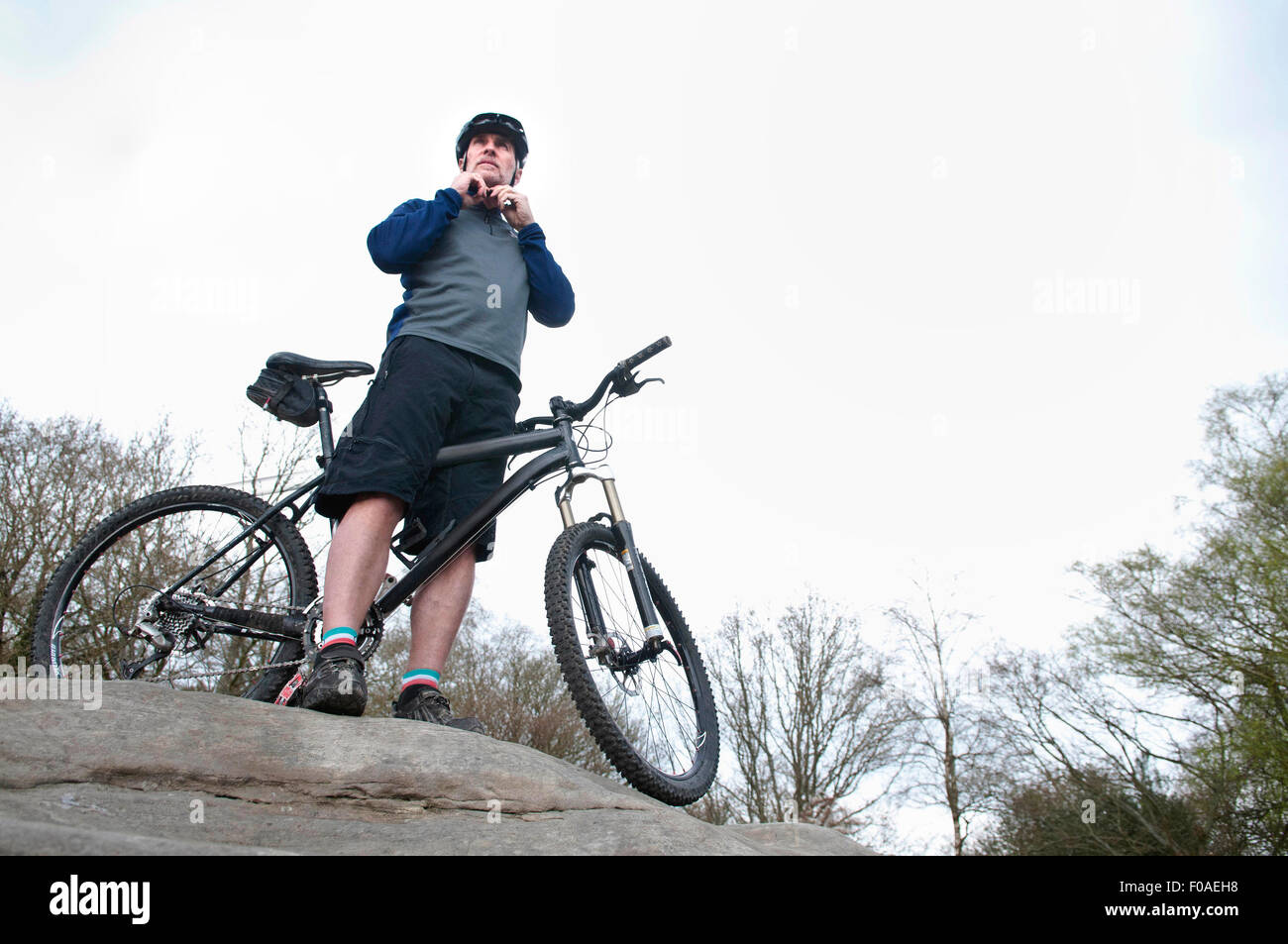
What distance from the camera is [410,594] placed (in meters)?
3.22

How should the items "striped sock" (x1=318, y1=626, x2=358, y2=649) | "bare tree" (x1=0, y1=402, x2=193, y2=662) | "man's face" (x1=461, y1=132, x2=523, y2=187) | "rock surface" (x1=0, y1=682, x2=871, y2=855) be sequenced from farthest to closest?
"bare tree" (x1=0, y1=402, x2=193, y2=662) < "man's face" (x1=461, y1=132, x2=523, y2=187) < "striped sock" (x1=318, y1=626, x2=358, y2=649) < "rock surface" (x1=0, y1=682, x2=871, y2=855)

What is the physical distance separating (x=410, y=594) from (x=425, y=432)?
24.3 inches

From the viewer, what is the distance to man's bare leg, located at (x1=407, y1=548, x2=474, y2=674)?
123 inches

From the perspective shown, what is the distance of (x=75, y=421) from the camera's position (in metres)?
15.0

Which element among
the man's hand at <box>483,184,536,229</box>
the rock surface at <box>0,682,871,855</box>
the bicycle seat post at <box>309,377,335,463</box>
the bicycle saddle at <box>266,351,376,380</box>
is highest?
the man's hand at <box>483,184,536,229</box>

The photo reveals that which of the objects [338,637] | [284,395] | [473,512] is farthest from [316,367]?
[338,637]

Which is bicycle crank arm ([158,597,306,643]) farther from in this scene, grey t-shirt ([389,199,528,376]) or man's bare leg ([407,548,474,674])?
grey t-shirt ([389,199,528,376])

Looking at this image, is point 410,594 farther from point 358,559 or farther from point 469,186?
point 469,186

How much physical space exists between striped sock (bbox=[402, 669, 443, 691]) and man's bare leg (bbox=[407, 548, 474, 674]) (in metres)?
0.02

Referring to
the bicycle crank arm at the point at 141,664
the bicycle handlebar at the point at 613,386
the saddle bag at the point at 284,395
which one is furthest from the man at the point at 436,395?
the bicycle crank arm at the point at 141,664

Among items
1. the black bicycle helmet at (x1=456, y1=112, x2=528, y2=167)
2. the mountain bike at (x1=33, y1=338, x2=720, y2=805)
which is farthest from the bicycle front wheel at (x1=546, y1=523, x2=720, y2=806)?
the black bicycle helmet at (x1=456, y1=112, x2=528, y2=167)
